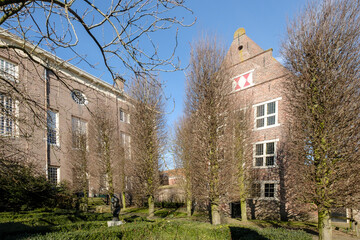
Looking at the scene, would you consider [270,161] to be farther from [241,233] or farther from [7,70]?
[7,70]

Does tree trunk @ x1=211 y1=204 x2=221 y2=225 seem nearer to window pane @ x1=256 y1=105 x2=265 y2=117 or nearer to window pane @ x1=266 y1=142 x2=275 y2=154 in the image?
window pane @ x1=266 y1=142 x2=275 y2=154

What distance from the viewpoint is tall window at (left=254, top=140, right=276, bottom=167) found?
1508 centimetres

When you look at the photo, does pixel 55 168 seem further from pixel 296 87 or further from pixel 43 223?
pixel 296 87

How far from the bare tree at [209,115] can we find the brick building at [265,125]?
3.94 meters

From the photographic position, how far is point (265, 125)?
51.2ft

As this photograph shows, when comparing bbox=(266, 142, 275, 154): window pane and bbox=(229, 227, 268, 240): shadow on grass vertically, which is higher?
bbox=(266, 142, 275, 154): window pane

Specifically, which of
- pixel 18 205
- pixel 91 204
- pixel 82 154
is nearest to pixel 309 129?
pixel 82 154

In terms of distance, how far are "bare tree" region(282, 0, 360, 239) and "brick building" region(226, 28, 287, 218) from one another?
6100 mm

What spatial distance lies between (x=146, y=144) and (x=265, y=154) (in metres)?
8.64

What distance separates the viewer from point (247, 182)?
13203 millimetres

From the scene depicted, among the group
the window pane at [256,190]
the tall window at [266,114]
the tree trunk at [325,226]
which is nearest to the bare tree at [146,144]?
the window pane at [256,190]

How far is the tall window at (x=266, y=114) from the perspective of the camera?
15202mm

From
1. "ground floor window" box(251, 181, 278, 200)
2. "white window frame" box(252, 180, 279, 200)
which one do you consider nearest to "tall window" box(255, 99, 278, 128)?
"white window frame" box(252, 180, 279, 200)

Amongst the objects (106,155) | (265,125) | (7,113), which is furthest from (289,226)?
(7,113)
